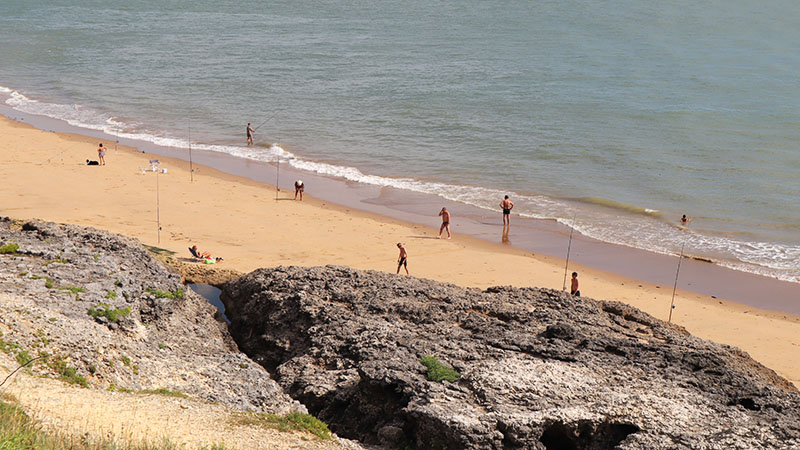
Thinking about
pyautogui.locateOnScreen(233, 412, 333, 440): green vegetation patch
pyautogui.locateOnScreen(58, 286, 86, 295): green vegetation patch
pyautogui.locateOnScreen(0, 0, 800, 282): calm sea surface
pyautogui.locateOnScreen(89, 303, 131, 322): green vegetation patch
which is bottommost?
pyautogui.locateOnScreen(233, 412, 333, 440): green vegetation patch

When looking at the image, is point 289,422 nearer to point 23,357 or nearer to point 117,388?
point 117,388

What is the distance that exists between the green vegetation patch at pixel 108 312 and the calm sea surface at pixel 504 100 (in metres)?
18.0

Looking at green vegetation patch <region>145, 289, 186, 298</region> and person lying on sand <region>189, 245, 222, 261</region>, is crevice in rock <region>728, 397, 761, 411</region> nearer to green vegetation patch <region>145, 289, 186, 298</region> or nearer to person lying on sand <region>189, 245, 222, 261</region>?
green vegetation patch <region>145, 289, 186, 298</region>

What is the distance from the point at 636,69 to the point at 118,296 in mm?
48721

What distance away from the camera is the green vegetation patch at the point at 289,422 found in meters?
9.97

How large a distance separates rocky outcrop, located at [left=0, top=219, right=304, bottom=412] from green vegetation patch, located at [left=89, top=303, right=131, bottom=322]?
0.02 m

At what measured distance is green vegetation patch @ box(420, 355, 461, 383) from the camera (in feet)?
35.8

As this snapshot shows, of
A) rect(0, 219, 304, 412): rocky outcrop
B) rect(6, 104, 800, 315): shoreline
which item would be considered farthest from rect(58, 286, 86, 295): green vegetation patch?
rect(6, 104, 800, 315): shoreline

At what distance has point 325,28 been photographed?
7438 centimetres

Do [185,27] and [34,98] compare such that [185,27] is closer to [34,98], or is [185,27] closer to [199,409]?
[34,98]

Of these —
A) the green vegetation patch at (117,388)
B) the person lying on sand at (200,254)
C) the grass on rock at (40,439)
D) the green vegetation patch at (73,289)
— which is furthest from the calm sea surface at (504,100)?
the grass on rock at (40,439)

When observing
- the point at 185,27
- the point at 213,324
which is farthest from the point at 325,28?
the point at 213,324

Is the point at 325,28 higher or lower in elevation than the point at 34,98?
higher

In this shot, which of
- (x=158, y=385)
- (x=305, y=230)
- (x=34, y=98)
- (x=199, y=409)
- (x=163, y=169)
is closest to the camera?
(x=199, y=409)
